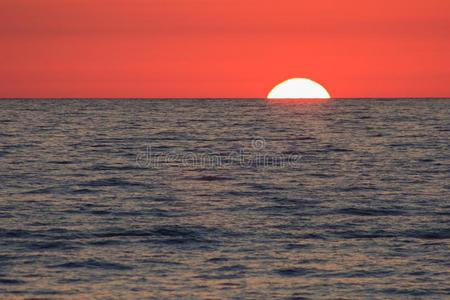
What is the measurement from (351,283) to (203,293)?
355cm

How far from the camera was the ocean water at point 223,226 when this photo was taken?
18875 millimetres

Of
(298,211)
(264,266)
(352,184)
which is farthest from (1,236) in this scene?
(352,184)

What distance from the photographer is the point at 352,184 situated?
38062 mm

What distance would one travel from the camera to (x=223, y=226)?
2622 cm
